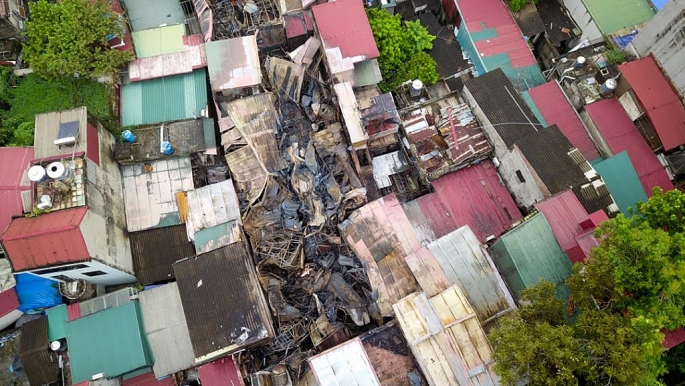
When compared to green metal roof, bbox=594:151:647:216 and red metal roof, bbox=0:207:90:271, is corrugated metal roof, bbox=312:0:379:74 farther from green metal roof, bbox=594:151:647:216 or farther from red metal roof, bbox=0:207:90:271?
red metal roof, bbox=0:207:90:271

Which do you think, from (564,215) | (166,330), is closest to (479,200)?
(564,215)

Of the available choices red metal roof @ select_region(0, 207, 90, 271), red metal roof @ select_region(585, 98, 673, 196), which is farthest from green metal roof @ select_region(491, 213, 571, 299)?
red metal roof @ select_region(0, 207, 90, 271)

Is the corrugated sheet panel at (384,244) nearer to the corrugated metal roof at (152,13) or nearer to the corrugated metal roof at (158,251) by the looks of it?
the corrugated metal roof at (158,251)

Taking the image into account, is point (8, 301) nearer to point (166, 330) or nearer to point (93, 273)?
point (93, 273)

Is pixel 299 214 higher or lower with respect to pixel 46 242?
lower

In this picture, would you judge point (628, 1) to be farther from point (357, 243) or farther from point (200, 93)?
point (200, 93)

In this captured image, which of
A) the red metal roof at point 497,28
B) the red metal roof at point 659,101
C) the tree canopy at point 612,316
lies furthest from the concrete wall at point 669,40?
the tree canopy at point 612,316
